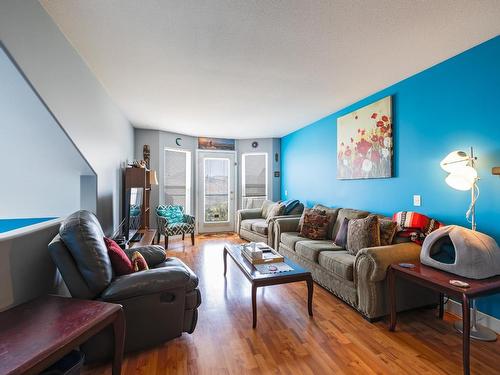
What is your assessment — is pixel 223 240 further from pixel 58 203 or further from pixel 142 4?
pixel 142 4

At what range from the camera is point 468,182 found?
83.0 inches

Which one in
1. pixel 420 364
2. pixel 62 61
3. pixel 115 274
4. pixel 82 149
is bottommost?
pixel 420 364

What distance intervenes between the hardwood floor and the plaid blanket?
0.75 meters

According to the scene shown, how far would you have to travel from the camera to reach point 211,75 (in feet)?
8.95

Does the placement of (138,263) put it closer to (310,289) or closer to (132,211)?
(310,289)

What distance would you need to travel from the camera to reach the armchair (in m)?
4.71

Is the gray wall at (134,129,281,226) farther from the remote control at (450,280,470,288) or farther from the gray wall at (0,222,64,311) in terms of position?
the remote control at (450,280,470,288)

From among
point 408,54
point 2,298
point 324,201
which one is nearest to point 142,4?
point 2,298

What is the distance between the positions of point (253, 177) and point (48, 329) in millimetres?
5358

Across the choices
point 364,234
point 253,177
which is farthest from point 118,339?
point 253,177

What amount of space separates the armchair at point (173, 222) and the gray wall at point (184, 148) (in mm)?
494

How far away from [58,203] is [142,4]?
2147 mm

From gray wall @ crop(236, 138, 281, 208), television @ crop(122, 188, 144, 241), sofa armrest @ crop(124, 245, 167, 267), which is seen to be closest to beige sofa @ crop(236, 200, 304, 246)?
gray wall @ crop(236, 138, 281, 208)

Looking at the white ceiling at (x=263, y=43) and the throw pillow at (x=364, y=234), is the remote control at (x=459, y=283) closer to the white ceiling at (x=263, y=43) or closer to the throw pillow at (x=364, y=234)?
the throw pillow at (x=364, y=234)
